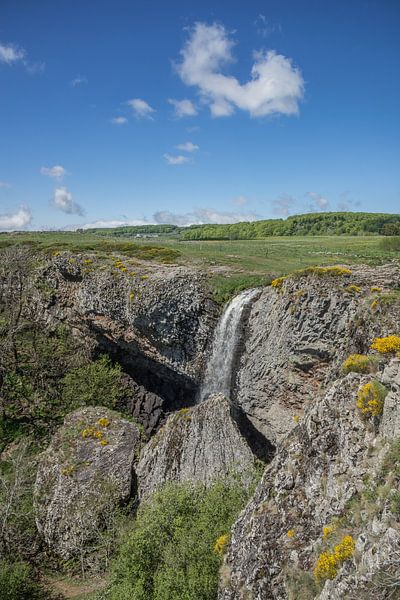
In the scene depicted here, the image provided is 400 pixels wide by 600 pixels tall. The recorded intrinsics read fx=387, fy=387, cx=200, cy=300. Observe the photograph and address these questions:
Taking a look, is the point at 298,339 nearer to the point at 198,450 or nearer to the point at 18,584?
the point at 198,450

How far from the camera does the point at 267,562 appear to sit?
484 inches

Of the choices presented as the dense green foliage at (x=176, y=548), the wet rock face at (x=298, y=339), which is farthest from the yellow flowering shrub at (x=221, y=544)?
A: the wet rock face at (x=298, y=339)

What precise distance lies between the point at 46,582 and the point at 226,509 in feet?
48.0

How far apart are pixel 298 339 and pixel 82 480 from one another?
17978 mm

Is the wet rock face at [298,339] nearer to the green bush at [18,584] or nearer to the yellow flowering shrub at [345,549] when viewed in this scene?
the yellow flowering shrub at [345,549]

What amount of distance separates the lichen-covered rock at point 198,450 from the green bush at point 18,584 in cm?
766

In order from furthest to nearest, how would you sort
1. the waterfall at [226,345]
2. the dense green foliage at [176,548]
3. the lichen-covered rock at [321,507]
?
the waterfall at [226,345] → the dense green foliage at [176,548] → the lichen-covered rock at [321,507]

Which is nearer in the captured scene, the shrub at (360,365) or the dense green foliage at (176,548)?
the shrub at (360,365)

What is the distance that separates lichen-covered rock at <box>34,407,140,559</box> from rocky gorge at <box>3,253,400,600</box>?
0.09 metres

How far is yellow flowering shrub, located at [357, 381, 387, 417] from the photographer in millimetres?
12438

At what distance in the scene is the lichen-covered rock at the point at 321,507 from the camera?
32.5 feet

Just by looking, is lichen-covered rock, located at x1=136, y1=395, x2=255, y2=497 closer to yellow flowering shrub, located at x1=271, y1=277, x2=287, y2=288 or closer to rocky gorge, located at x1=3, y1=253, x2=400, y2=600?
rocky gorge, located at x1=3, y1=253, x2=400, y2=600

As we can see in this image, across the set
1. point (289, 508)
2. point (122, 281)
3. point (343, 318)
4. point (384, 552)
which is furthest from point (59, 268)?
point (384, 552)

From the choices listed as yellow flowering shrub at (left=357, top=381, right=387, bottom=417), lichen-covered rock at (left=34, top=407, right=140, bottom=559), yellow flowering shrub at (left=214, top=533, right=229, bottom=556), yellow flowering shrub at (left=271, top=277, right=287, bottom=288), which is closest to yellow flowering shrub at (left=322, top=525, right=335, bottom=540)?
yellow flowering shrub at (left=357, top=381, right=387, bottom=417)
